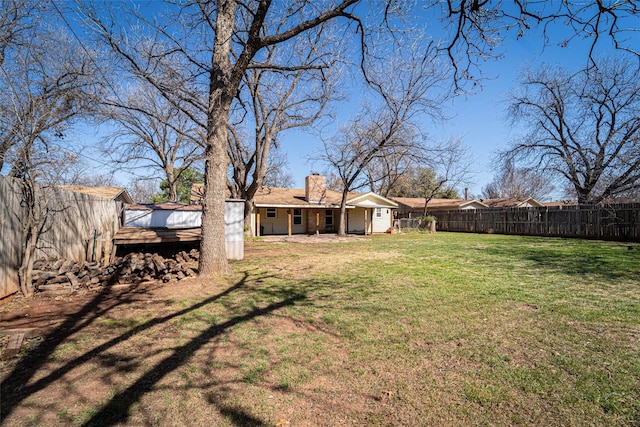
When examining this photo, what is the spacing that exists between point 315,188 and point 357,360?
809 inches

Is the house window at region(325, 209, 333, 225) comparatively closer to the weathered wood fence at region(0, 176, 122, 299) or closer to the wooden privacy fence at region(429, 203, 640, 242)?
the wooden privacy fence at region(429, 203, 640, 242)

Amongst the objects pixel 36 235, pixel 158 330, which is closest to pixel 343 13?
pixel 158 330

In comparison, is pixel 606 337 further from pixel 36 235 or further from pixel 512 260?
pixel 36 235

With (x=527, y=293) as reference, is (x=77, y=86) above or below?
A: above

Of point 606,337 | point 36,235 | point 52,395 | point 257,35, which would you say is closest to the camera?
point 52,395

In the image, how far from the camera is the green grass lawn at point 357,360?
225 centimetres

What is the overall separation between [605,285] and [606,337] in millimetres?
3459

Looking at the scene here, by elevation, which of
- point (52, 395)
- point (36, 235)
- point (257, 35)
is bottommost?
point (52, 395)

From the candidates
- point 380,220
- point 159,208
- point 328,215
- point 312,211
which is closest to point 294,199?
point 312,211

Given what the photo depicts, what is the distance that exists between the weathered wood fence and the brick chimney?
14852 millimetres

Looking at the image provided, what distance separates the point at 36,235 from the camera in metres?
5.11

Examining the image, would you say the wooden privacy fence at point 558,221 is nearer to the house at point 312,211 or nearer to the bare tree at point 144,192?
the house at point 312,211

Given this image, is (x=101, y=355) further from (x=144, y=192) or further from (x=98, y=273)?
(x=144, y=192)

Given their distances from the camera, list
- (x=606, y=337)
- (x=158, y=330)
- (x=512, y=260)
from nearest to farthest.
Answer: (x=606, y=337), (x=158, y=330), (x=512, y=260)
